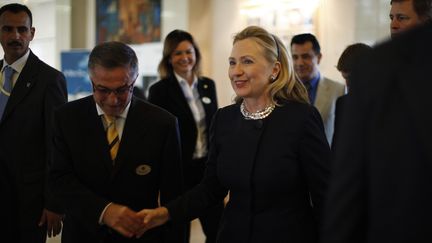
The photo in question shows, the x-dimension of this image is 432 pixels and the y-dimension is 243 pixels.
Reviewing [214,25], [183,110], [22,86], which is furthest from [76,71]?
[22,86]

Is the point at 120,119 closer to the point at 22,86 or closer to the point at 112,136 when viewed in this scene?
the point at 112,136

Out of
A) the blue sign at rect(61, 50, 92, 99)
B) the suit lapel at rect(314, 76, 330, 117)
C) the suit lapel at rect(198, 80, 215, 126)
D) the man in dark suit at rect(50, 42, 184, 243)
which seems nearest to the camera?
the man in dark suit at rect(50, 42, 184, 243)

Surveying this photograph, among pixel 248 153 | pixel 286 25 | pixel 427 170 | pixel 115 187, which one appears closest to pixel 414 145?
pixel 427 170

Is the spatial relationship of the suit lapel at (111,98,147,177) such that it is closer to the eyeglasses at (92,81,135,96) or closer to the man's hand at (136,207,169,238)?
the eyeglasses at (92,81,135,96)

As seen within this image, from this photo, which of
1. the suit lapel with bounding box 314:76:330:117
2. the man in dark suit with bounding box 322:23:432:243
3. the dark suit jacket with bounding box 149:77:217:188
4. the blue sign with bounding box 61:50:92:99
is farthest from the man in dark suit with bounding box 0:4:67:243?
the blue sign with bounding box 61:50:92:99

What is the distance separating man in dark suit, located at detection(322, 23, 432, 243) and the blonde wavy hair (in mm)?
958

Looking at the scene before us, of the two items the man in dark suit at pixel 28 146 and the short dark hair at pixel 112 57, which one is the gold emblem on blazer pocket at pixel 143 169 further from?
the man in dark suit at pixel 28 146

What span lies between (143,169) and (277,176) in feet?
1.80

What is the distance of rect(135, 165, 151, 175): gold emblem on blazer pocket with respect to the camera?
196cm

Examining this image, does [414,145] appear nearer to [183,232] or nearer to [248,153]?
[248,153]

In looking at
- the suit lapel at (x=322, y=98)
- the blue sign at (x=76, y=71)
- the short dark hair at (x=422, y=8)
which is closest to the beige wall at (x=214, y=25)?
the blue sign at (x=76, y=71)

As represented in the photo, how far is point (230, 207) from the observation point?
1929 millimetres

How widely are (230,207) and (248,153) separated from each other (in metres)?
0.24

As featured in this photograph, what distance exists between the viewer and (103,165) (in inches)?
76.0
